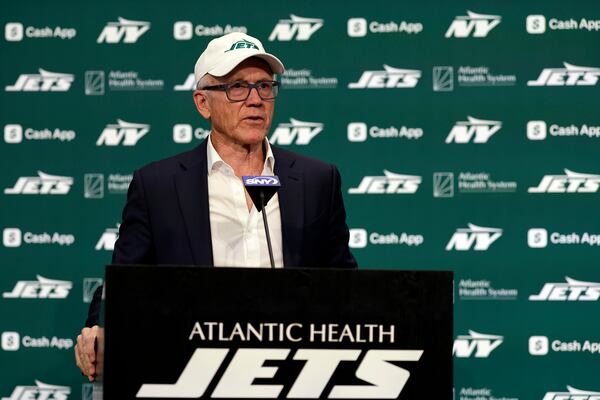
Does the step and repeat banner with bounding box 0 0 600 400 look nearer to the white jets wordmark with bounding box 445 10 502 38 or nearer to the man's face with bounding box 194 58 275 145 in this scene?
the white jets wordmark with bounding box 445 10 502 38

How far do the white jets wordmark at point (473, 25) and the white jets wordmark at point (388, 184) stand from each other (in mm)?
818

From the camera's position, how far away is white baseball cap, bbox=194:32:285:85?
279cm

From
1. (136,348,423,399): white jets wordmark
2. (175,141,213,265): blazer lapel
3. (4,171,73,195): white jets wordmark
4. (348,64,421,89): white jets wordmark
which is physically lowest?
(4,171,73,195): white jets wordmark

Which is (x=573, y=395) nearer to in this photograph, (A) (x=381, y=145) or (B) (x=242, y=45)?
(A) (x=381, y=145)

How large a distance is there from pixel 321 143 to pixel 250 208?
2030 millimetres

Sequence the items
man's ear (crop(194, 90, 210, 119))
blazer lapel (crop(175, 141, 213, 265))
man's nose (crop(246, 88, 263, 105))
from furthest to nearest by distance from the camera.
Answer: man's ear (crop(194, 90, 210, 119)) < man's nose (crop(246, 88, 263, 105)) < blazer lapel (crop(175, 141, 213, 265))

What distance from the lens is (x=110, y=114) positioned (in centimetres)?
486

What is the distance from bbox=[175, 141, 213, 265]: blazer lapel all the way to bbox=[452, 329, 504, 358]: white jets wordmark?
2.37 m

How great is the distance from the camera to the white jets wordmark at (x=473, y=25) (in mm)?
4785

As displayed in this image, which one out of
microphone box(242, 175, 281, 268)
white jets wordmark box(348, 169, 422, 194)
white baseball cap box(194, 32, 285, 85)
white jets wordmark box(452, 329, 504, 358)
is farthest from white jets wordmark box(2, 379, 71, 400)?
microphone box(242, 175, 281, 268)

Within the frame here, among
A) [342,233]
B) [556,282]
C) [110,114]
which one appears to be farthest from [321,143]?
[342,233]

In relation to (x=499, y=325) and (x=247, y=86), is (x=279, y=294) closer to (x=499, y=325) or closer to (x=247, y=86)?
(x=247, y=86)

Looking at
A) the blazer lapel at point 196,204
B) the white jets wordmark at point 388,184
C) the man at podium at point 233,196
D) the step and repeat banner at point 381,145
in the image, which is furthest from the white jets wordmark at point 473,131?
the blazer lapel at point 196,204

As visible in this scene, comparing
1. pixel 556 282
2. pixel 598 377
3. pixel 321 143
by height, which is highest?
pixel 321 143
